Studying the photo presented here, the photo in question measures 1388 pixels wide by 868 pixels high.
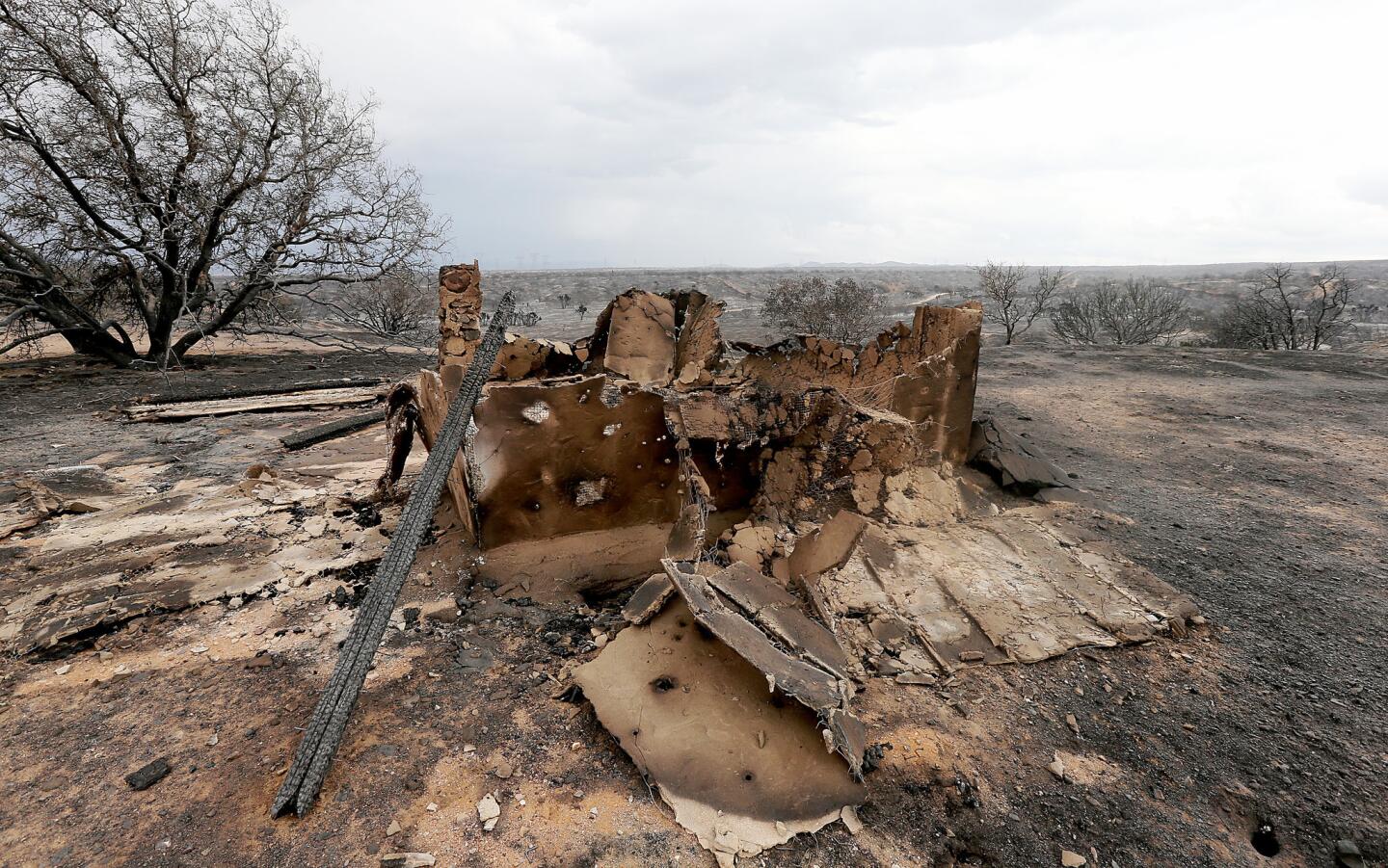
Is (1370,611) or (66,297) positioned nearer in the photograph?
(1370,611)

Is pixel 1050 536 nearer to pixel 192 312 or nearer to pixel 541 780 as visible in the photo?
pixel 541 780

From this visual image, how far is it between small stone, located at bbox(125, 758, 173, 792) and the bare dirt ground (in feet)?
0.15

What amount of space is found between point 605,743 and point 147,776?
5.99 ft

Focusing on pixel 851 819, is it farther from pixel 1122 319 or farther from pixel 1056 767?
pixel 1122 319

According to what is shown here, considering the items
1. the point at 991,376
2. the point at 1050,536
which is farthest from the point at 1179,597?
the point at 991,376

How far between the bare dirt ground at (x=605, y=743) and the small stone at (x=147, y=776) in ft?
0.15

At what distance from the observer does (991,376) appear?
12.0 m

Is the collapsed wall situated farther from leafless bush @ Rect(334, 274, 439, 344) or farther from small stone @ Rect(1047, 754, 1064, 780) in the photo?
leafless bush @ Rect(334, 274, 439, 344)

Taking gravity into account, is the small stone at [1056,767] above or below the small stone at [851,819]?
below

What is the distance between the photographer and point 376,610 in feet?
9.39

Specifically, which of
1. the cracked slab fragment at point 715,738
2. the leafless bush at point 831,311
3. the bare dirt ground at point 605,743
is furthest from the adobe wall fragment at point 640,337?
the leafless bush at point 831,311

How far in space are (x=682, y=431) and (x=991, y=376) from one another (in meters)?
9.98

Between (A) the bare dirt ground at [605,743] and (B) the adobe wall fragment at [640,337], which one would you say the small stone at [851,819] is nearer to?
(A) the bare dirt ground at [605,743]

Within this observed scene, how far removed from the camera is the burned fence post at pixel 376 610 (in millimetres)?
2314
